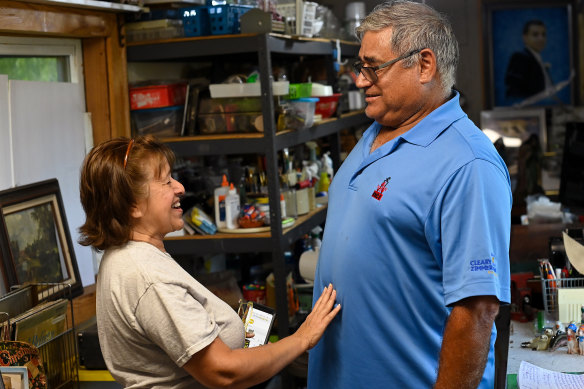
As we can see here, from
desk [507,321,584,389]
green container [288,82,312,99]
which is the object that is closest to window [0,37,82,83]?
green container [288,82,312,99]

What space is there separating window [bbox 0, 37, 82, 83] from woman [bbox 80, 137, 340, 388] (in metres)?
1.33

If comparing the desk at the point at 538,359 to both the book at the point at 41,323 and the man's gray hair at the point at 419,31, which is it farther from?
the book at the point at 41,323

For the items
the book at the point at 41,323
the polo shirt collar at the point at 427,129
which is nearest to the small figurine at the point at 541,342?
the polo shirt collar at the point at 427,129

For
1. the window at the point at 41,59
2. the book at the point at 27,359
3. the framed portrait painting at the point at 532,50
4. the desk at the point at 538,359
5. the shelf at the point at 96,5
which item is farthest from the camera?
the framed portrait painting at the point at 532,50

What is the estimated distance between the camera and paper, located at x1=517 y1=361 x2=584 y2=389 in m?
2.29

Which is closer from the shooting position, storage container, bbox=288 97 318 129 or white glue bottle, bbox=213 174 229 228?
white glue bottle, bbox=213 174 229 228

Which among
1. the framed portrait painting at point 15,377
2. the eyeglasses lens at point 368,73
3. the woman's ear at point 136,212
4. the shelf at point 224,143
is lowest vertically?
the framed portrait painting at point 15,377

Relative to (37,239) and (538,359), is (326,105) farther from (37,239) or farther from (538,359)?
(538,359)

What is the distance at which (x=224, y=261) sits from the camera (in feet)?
14.3

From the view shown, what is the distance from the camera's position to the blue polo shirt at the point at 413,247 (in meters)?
1.69

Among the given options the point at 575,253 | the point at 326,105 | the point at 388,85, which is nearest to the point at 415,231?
the point at 388,85

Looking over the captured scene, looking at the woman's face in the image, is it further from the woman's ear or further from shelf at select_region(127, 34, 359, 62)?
shelf at select_region(127, 34, 359, 62)

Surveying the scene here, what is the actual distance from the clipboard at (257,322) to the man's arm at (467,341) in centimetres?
64

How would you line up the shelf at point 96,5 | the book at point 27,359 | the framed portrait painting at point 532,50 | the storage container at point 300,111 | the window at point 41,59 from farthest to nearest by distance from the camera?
the framed portrait painting at point 532,50
the storage container at point 300,111
the window at point 41,59
the shelf at point 96,5
the book at point 27,359
